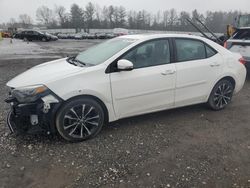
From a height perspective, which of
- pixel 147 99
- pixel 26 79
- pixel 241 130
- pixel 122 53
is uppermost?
pixel 122 53

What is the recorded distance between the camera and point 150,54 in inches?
163

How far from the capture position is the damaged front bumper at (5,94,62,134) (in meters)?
3.38

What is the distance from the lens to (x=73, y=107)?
3562mm

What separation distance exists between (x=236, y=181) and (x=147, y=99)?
179cm

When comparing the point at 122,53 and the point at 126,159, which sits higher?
the point at 122,53

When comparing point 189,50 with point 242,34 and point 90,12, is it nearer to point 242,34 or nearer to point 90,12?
point 242,34

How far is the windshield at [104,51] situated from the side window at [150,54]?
20 cm

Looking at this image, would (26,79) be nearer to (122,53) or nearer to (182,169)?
(122,53)

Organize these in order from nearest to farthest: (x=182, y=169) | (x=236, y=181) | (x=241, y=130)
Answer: (x=236, y=181) < (x=182, y=169) < (x=241, y=130)

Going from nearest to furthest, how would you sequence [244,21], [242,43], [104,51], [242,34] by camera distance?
[104,51] < [242,43] < [242,34] < [244,21]

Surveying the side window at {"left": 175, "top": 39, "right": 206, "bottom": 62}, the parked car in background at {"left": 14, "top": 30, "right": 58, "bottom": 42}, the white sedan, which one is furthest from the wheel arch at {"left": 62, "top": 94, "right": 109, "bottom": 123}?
the parked car in background at {"left": 14, "top": 30, "right": 58, "bottom": 42}

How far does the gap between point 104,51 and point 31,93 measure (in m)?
1.47

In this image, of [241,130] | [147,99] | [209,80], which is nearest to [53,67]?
[147,99]

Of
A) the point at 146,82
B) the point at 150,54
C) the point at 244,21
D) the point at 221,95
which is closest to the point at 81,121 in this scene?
the point at 146,82
